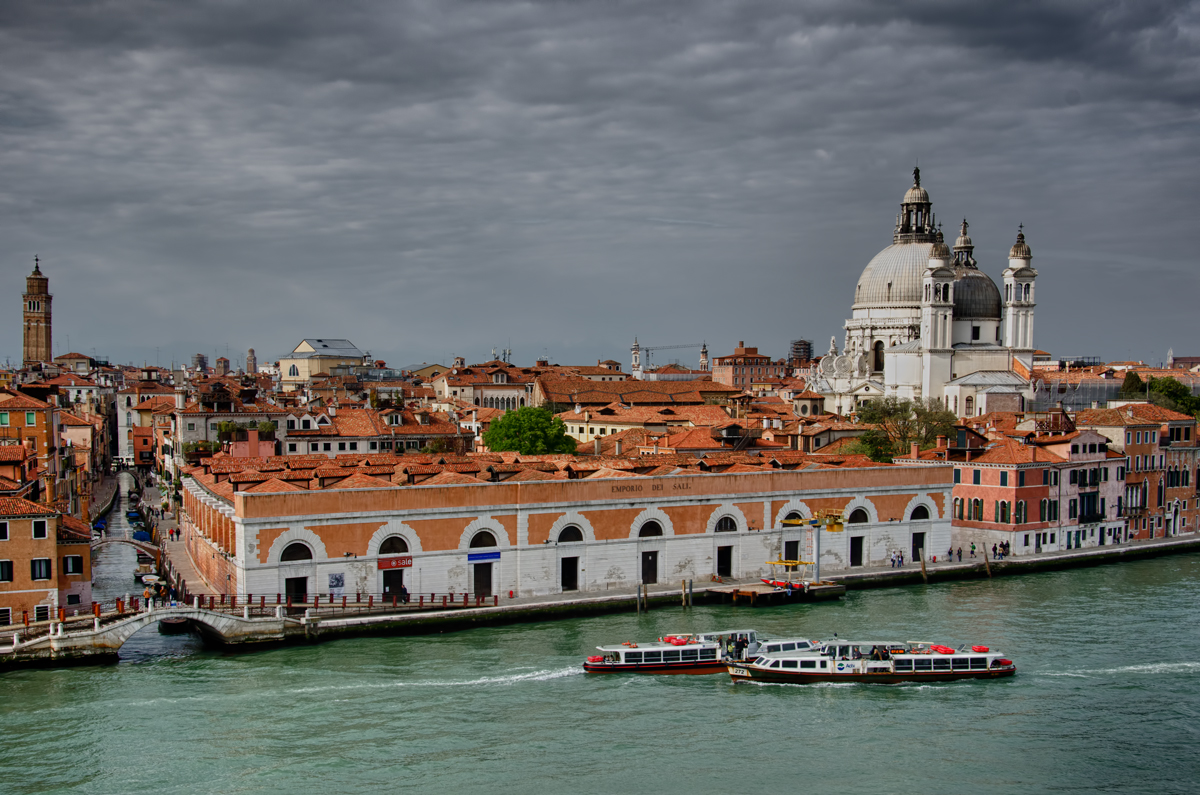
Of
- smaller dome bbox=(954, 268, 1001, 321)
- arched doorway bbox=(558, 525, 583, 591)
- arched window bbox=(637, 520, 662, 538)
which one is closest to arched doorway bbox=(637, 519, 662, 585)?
arched window bbox=(637, 520, 662, 538)

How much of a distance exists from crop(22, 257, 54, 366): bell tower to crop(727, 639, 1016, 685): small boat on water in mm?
90369

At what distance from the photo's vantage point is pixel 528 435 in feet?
139

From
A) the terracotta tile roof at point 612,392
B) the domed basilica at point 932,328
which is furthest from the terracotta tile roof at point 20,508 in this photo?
the domed basilica at point 932,328

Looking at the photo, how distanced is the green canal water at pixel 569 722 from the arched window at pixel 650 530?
3.58 metres

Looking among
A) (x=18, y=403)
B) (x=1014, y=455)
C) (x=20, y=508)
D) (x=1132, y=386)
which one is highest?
(x=1132, y=386)

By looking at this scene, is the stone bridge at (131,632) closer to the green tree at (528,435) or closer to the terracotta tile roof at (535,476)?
the terracotta tile roof at (535,476)

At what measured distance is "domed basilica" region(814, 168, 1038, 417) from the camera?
199 ft

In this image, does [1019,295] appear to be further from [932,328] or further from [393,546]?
[393,546]

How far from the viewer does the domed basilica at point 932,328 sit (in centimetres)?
6069

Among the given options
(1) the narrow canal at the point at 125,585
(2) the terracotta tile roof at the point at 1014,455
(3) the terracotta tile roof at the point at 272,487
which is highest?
(2) the terracotta tile roof at the point at 1014,455

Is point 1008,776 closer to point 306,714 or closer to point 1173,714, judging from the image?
point 1173,714

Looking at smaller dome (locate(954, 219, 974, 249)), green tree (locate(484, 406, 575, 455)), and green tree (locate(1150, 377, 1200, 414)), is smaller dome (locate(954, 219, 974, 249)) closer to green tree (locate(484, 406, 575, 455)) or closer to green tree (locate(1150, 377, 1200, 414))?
green tree (locate(1150, 377, 1200, 414))

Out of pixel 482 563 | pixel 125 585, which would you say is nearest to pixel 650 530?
pixel 482 563

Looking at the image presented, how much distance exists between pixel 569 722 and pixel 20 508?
11.0 meters
